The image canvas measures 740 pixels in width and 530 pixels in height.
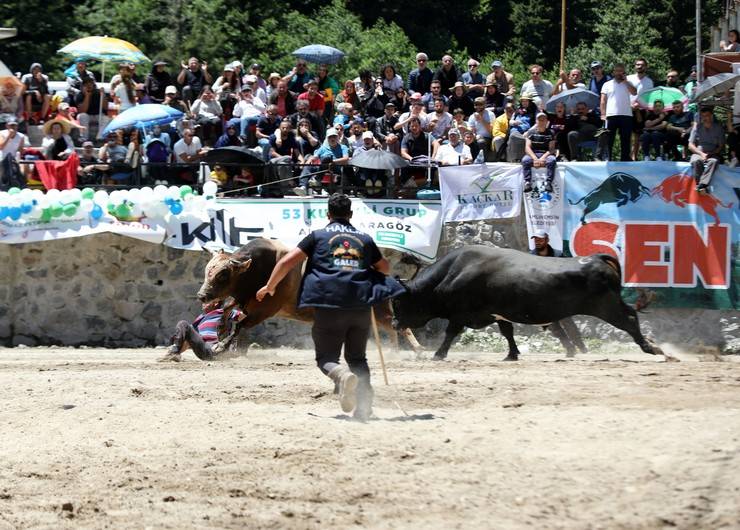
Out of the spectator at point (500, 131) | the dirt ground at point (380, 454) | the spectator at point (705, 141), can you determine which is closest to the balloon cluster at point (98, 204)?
the spectator at point (500, 131)

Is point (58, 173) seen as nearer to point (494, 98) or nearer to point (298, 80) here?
point (298, 80)

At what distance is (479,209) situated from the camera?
19.2 metres

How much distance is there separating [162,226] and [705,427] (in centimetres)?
1079

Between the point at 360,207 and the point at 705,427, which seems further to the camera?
the point at 360,207

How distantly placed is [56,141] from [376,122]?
4.94 metres

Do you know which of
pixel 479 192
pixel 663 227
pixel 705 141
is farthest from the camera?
pixel 479 192

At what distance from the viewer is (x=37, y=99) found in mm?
21953

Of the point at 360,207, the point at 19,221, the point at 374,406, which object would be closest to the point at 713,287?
the point at 360,207

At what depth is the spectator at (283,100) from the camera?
2198 centimetres

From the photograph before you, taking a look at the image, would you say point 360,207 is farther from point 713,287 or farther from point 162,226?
point 713,287

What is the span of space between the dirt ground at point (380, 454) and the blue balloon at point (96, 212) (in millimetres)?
5900

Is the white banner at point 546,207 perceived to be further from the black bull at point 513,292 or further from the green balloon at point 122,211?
the green balloon at point 122,211

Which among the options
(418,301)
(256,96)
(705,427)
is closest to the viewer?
(705,427)

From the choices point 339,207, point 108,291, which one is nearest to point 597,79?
point 108,291
